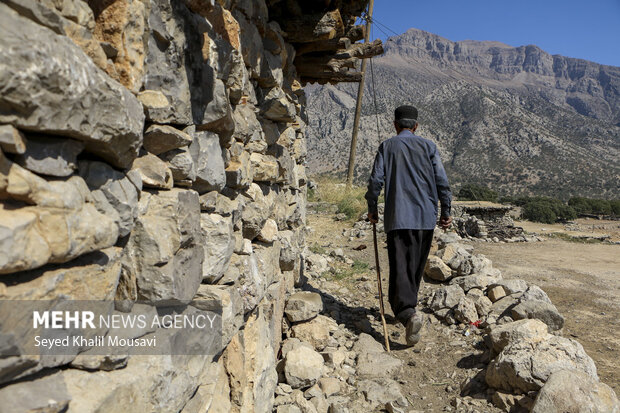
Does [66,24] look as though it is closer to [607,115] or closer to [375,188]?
[375,188]

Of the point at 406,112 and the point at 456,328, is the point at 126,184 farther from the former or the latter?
the point at 456,328

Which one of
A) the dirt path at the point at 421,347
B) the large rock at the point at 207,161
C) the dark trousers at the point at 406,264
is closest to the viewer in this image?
the large rock at the point at 207,161

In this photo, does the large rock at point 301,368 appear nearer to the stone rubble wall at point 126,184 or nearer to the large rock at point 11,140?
the stone rubble wall at point 126,184

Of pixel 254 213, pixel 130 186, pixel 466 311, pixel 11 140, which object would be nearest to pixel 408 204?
pixel 466 311

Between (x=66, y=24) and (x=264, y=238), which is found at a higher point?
(x=66, y=24)

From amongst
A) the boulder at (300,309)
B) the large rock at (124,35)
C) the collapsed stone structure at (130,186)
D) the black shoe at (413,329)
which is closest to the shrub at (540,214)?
the black shoe at (413,329)

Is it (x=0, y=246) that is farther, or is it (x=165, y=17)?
(x=165, y=17)

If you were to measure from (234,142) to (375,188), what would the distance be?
1.77 metres

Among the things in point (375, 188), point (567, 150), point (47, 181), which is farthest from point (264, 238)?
point (567, 150)

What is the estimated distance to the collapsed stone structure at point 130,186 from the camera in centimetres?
81

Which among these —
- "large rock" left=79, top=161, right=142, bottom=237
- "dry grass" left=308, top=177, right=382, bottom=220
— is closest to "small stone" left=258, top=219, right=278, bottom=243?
"large rock" left=79, top=161, right=142, bottom=237

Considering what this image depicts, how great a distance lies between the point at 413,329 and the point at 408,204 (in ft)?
3.45

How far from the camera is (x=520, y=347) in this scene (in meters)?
2.69

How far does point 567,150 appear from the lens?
43.1 m
